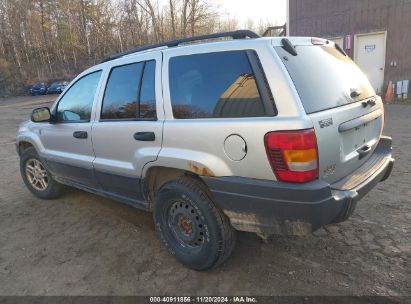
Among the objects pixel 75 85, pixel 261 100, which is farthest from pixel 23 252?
pixel 261 100

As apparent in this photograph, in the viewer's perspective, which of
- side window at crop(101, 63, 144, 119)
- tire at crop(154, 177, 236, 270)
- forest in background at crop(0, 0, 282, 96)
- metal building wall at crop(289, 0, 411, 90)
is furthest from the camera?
forest in background at crop(0, 0, 282, 96)

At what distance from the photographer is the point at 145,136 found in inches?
120

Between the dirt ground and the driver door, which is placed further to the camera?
the driver door

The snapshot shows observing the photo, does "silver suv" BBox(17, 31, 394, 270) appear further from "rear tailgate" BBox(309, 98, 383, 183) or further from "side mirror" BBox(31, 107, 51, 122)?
"side mirror" BBox(31, 107, 51, 122)

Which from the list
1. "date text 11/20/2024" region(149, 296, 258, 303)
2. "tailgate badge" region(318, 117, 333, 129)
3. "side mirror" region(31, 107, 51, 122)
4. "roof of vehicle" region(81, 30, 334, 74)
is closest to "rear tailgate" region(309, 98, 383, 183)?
"tailgate badge" region(318, 117, 333, 129)

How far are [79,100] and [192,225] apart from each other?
2084mm

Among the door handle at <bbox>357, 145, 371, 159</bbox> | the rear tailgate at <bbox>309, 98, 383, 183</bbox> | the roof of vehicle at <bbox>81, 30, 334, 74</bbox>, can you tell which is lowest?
the door handle at <bbox>357, 145, 371, 159</bbox>

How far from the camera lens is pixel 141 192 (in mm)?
3320

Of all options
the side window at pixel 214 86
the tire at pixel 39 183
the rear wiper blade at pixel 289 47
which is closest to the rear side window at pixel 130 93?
the side window at pixel 214 86

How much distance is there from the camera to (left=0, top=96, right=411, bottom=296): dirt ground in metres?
2.78

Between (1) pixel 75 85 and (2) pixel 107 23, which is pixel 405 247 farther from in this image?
Result: (2) pixel 107 23

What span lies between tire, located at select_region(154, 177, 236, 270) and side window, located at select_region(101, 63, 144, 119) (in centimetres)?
88

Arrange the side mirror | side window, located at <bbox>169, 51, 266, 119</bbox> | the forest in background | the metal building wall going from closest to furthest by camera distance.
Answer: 1. side window, located at <bbox>169, 51, 266, 119</bbox>
2. the side mirror
3. the metal building wall
4. the forest in background

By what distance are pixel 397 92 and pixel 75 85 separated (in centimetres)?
1312
